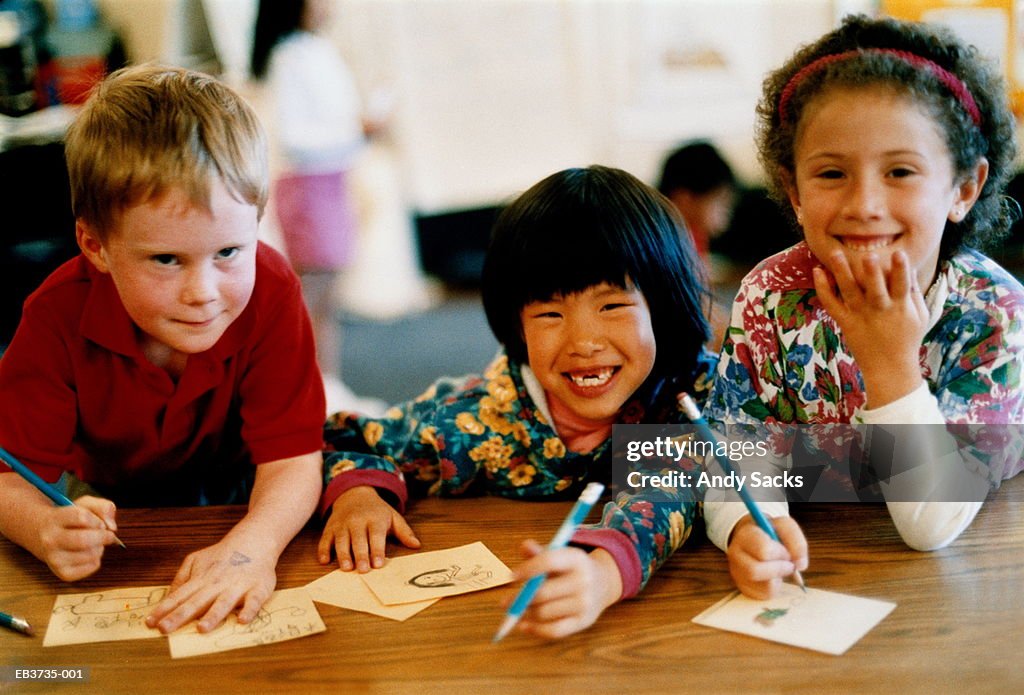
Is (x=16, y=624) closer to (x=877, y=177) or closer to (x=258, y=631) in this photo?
(x=258, y=631)

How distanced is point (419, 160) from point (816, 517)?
408 cm

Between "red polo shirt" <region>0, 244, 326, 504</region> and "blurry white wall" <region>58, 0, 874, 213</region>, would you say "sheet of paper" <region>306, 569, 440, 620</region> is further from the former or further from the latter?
"blurry white wall" <region>58, 0, 874, 213</region>

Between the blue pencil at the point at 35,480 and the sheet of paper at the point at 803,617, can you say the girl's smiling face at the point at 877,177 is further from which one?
the blue pencil at the point at 35,480

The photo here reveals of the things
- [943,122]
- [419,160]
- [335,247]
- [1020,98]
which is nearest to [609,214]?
[943,122]

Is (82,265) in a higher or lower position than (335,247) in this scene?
higher

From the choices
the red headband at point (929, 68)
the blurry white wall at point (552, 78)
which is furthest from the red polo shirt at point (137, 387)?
the blurry white wall at point (552, 78)

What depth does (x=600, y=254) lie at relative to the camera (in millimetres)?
1166

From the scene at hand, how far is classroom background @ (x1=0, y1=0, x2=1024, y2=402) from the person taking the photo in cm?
451

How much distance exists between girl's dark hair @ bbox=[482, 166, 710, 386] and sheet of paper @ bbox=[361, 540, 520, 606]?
12.7 inches

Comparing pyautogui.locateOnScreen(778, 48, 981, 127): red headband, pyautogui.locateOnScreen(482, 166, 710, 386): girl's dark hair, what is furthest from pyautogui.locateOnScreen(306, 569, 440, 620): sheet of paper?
pyautogui.locateOnScreen(778, 48, 981, 127): red headband

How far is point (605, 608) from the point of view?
90 centimetres

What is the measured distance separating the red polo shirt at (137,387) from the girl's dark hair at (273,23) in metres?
2.17

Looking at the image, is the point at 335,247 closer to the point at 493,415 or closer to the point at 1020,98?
the point at 493,415

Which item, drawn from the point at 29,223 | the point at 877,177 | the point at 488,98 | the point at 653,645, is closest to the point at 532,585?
the point at 653,645
